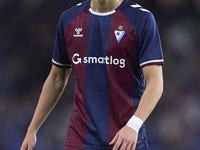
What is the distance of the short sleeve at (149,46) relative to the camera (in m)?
2.58

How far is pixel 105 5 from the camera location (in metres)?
2.81

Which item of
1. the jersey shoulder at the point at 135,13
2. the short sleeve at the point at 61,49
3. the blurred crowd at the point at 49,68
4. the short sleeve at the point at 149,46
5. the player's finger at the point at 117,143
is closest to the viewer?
the player's finger at the point at 117,143

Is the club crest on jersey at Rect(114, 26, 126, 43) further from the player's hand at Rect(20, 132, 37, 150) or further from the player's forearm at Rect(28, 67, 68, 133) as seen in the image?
the player's hand at Rect(20, 132, 37, 150)

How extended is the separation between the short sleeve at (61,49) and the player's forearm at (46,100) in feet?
0.41

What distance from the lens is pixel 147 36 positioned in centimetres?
262

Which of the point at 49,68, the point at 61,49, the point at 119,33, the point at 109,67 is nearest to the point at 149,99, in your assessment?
the point at 109,67

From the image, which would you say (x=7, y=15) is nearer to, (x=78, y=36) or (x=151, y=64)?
(x=78, y=36)

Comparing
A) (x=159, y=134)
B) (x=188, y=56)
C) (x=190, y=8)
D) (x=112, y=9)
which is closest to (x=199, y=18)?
(x=190, y=8)

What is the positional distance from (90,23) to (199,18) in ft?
17.2

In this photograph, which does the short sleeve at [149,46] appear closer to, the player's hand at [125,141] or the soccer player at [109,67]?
the soccer player at [109,67]

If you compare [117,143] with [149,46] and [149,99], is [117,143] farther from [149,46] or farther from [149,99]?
[149,46]

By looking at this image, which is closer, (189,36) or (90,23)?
(90,23)

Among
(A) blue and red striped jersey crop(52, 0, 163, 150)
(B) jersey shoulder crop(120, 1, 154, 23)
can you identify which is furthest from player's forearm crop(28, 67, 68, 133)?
(B) jersey shoulder crop(120, 1, 154, 23)

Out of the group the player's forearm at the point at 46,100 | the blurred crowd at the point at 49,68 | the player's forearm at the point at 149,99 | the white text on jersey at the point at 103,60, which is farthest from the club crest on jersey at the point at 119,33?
the blurred crowd at the point at 49,68
